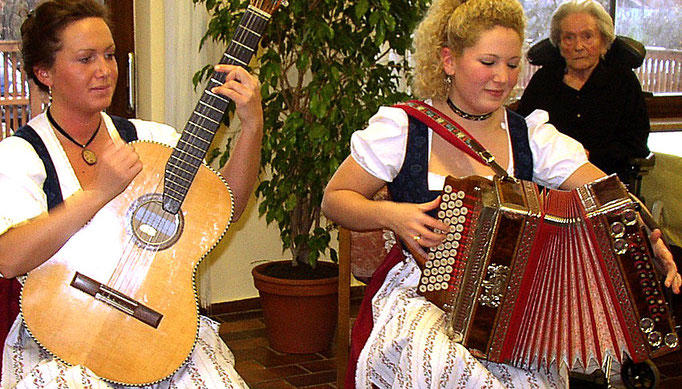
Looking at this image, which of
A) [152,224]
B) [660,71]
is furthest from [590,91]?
[152,224]

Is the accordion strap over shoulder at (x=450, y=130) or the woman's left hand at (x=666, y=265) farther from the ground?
the accordion strap over shoulder at (x=450, y=130)

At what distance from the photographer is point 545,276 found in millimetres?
1815

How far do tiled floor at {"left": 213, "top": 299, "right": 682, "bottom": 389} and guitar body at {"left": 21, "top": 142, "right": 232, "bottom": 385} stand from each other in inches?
58.3

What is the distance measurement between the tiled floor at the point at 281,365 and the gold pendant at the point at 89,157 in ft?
4.86

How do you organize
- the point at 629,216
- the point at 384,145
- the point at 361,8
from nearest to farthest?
the point at 629,216
the point at 384,145
the point at 361,8

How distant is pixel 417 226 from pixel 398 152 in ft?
1.13

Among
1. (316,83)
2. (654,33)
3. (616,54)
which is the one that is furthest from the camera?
(654,33)

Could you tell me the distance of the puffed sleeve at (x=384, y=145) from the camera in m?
2.12

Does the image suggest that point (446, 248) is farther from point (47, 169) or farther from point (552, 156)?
point (47, 169)

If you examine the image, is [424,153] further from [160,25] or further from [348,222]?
[160,25]

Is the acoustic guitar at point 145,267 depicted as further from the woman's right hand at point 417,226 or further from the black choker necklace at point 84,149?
the woman's right hand at point 417,226

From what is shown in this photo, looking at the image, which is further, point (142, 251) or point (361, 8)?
point (361, 8)

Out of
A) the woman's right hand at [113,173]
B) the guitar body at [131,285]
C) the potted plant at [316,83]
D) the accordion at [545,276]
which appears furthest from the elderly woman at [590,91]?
the woman's right hand at [113,173]

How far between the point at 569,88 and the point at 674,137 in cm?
142
